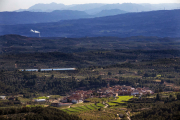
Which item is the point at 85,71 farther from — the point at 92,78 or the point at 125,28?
the point at 125,28

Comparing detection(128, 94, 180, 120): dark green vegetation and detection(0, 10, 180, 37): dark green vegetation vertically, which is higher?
detection(0, 10, 180, 37): dark green vegetation

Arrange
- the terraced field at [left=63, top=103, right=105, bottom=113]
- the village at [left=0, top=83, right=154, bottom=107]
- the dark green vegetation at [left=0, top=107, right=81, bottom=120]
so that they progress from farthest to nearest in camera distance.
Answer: the village at [left=0, top=83, right=154, bottom=107] < the terraced field at [left=63, top=103, right=105, bottom=113] < the dark green vegetation at [left=0, top=107, right=81, bottom=120]

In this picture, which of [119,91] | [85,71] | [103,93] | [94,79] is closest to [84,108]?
[103,93]

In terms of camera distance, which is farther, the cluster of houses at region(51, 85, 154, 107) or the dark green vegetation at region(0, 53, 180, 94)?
the dark green vegetation at region(0, 53, 180, 94)

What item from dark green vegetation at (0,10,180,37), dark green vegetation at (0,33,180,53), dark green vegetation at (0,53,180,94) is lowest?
dark green vegetation at (0,53,180,94)

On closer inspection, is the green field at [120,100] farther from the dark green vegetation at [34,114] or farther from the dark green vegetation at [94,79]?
the dark green vegetation at [34,114]

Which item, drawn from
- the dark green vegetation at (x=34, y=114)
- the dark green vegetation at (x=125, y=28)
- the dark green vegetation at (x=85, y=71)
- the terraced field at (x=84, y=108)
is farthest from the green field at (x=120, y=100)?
the dark green vegetation at (x=125, y=28)

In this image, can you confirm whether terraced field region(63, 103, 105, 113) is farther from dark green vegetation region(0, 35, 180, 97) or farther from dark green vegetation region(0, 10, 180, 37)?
dark green vegetation region(0, 10, 180, 37)

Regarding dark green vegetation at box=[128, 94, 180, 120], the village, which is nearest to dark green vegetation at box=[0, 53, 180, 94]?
the village

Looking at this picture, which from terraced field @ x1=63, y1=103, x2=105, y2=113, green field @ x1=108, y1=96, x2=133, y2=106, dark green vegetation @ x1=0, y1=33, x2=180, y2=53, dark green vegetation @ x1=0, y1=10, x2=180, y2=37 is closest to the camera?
terraced field @ x1=63, y1=103, x2=105, y2=113
